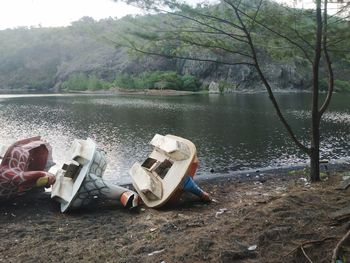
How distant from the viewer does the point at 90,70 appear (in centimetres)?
14000

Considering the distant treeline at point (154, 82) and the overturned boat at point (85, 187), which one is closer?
the overturned boat at point (85, 187)

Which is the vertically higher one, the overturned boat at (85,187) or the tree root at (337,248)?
the tree root at (337,248)

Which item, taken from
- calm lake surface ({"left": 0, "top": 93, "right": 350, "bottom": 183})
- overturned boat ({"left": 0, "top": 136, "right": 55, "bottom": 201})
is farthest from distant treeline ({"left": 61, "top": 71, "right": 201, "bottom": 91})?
overturned boat ({"left": 0, "top": 136, "right": 55, "bottom": 201})

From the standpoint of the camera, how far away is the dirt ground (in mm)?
5074

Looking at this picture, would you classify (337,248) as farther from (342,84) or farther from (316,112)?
(342,84)

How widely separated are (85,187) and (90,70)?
13462cm

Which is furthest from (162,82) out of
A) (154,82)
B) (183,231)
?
(183,231)

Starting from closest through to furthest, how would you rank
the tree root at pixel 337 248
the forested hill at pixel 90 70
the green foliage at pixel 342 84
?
the tree root at pixel 337 248 → the green foliage at pixel 342 84 → the forested hill at pixel 90 70

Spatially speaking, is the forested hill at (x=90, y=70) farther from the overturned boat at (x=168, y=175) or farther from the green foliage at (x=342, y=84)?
the overturned boat at (x=168, y=175)

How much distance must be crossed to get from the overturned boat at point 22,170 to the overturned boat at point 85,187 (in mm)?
524

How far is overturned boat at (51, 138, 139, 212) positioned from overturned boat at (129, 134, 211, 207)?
45 centimetres

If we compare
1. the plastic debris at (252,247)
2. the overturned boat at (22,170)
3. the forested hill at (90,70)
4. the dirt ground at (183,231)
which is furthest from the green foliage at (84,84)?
the plastic debris at (252,247)

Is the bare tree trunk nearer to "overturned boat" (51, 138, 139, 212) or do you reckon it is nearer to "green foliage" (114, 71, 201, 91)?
"overturned boat" (51, 138, 139, 212)

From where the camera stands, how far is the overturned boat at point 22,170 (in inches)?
396
